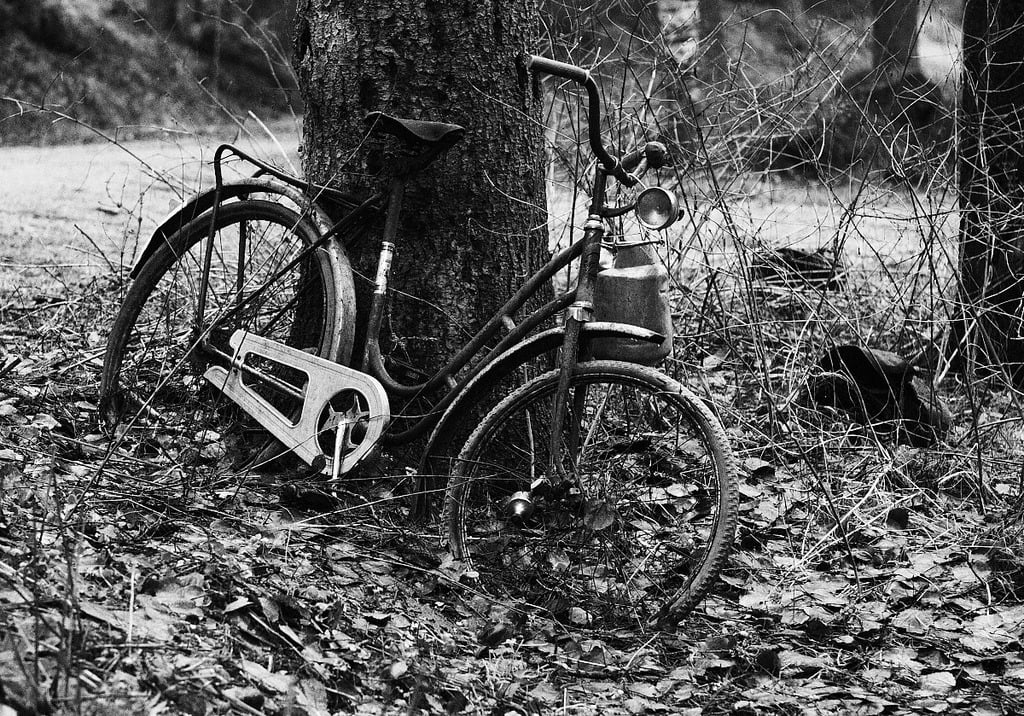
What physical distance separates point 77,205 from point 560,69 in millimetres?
6171

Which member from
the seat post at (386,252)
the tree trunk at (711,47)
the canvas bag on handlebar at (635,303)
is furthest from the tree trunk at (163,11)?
the canvas bag on handlebar at (635,303)

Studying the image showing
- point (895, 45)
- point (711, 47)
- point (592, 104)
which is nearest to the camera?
point (592, 104)

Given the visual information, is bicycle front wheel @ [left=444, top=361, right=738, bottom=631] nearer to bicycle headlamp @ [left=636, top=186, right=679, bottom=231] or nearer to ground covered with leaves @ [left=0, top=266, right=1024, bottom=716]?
ground covered with leaves @ [left=0, top=266, right=1024, bottom=716]

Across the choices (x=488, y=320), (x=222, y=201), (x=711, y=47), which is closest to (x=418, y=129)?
(x=488, y=320)

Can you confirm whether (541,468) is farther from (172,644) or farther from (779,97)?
(779,97)

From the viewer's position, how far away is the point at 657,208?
3.06m

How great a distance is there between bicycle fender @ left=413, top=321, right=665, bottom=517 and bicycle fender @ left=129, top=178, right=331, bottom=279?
784mm

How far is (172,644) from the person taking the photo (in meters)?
2.42

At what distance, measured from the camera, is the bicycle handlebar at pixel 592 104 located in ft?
9.99

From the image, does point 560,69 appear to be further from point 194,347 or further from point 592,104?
point 194,347

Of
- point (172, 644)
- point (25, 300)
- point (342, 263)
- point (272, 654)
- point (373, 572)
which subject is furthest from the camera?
point (25, 300)

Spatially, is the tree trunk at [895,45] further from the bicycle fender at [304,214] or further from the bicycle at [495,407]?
the bicycle fender at [304,214]

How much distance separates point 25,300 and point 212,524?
2807 millimetres

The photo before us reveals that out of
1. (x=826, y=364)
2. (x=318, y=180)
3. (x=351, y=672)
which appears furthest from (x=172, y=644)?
(x=826, y=364)
